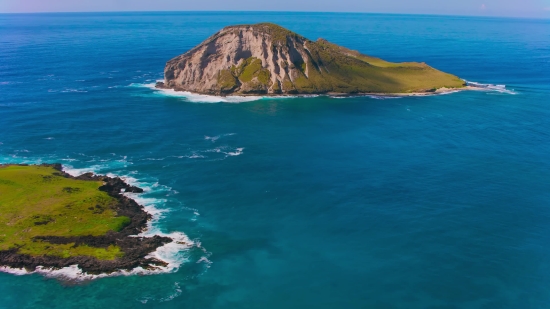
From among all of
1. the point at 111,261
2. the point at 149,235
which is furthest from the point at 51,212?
the point at 111,261

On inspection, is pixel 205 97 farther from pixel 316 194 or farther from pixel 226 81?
pixel 316 194

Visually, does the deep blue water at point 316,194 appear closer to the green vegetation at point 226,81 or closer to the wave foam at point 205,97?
the wave foam at point 205,97

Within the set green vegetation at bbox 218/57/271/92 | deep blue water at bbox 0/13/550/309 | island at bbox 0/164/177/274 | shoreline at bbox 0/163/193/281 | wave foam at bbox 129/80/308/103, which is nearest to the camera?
deep blue water at bbox 0/13/550/309

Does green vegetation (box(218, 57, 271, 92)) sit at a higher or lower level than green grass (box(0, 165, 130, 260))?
higher

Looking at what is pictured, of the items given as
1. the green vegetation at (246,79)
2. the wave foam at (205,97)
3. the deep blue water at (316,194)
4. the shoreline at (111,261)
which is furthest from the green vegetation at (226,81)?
the shoreline at (111,261)

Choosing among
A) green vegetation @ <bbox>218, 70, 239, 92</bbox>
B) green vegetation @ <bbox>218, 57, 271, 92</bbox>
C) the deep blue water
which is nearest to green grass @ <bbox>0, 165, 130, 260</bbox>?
the deep blue water

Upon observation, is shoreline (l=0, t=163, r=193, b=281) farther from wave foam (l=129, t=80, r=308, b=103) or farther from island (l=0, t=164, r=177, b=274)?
wave foam (l=129, t=80, r=308, b=103)
